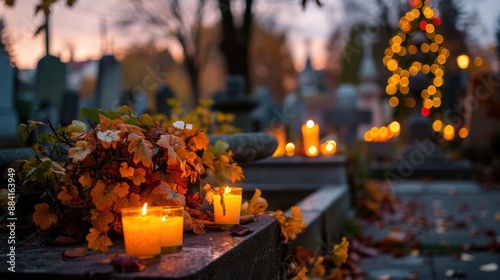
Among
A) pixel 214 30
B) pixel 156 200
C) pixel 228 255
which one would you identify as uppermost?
pixel 214 30

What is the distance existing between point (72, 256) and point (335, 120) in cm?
1511

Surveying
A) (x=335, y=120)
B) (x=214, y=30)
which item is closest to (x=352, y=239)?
(x=335, y=120)

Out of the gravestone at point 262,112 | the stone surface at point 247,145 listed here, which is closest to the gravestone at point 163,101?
the gravestone at point 262,112

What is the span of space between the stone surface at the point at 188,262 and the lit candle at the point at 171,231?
Answer: 0.04 metres

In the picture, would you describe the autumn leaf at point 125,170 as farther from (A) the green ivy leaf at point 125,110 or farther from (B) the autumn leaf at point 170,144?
(A) the green ivy leaf at point 125,110

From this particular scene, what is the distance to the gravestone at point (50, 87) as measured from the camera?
10.3m

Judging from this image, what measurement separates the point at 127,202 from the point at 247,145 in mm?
1335

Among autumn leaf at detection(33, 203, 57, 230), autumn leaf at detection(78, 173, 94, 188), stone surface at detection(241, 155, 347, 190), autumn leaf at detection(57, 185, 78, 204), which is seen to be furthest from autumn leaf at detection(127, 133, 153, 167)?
stone surface at detection(241, 155, 347, 190)

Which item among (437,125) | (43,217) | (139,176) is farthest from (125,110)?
(437,125)

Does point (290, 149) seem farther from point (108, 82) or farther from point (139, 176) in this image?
point (139, 176)

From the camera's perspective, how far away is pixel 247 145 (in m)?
3.71

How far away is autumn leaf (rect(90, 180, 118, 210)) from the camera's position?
7.87 feet

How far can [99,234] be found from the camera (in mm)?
2285

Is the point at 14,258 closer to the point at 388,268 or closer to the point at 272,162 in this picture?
the point at 388,268
